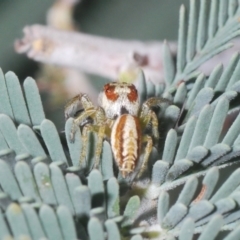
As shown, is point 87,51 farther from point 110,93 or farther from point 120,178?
point 120,178

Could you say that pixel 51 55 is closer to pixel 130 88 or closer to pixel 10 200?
pixel 130 88

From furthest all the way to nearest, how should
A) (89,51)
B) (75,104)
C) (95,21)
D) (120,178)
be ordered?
(95,21) → (89,51) → (75,104) → (120,178)

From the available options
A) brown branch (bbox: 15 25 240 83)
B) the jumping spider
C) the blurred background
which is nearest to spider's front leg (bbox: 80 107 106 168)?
the jumping spider

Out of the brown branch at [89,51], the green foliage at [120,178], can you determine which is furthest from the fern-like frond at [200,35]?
the brown branch at [89,51]

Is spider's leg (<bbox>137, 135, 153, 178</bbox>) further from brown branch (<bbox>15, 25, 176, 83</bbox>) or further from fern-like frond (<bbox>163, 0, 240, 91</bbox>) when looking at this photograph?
brown branch (<bbox>15, 25, 176, 83</bbox>)

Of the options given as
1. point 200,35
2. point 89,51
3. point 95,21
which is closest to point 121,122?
point 200,35

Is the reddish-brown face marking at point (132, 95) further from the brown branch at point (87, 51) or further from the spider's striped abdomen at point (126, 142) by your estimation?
the brown branch at point (87, 51)

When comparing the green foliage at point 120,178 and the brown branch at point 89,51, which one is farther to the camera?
the brown branch at point 89,51
